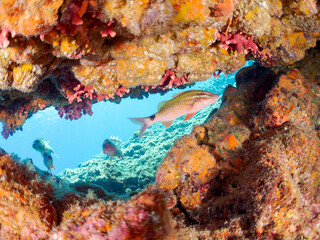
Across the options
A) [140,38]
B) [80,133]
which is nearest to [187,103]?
[140,38]

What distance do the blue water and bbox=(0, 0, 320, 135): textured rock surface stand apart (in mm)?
97083

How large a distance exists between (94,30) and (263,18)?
7.76ft

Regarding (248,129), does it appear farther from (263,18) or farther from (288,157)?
(263,18)

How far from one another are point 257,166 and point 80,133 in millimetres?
135013

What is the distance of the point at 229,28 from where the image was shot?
305cm

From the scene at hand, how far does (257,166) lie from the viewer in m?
2.59

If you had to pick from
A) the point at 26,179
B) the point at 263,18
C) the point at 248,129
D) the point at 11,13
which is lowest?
the point at 26,179

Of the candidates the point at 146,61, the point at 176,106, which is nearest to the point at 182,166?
the point at 176,106

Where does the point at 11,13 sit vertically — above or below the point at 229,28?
below

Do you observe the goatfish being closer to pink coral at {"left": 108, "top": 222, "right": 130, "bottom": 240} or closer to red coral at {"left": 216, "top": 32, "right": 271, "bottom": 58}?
red coral at {"left": 216, "top": 32, "right": 271, "bottom": 58}

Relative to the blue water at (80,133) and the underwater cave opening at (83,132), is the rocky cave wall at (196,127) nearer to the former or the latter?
the underwater cave opening at (83,132)

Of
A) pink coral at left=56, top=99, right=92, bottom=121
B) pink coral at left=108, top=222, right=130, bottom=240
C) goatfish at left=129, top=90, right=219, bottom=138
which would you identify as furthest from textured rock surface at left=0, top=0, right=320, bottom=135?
pink coral at left=56, top=99, right=92, bottom=121

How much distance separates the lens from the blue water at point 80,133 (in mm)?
101125

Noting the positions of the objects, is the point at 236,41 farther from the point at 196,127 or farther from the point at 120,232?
the point at 120,232
